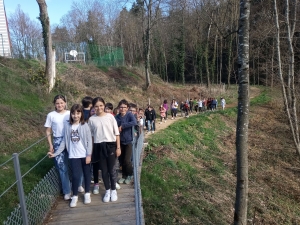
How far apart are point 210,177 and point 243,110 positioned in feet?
17.1

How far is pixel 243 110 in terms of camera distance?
6188mm

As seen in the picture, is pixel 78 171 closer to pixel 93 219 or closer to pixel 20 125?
pixel 93 219

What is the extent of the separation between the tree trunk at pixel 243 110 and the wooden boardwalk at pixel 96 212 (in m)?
2.81

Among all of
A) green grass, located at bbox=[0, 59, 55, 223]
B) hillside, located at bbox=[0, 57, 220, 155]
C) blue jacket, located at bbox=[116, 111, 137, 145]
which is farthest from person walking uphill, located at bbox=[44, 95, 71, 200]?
hillside, located at bbox=[0, 57, 220, 155]

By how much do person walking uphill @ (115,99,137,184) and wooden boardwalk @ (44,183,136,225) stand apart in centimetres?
74

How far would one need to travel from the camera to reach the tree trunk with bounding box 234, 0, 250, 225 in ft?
19.6

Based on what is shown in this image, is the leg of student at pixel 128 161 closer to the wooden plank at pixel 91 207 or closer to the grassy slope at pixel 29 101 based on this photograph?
the wooden plank at pixel 91 207

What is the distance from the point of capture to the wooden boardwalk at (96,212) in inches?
173

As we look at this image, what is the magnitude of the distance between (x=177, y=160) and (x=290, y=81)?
8140 millimetres

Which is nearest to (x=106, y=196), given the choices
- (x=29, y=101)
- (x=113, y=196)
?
(x=113, y=196)

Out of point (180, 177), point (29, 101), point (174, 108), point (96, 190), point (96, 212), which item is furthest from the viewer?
point (174, 108)

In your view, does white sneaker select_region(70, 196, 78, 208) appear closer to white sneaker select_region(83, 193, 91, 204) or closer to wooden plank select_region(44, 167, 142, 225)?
wooden plank select_region(44, 167, 142, 225)

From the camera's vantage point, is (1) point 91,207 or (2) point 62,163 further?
(2) point 62,163

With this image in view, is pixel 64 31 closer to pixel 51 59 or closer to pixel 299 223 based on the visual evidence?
pixel 51 59
